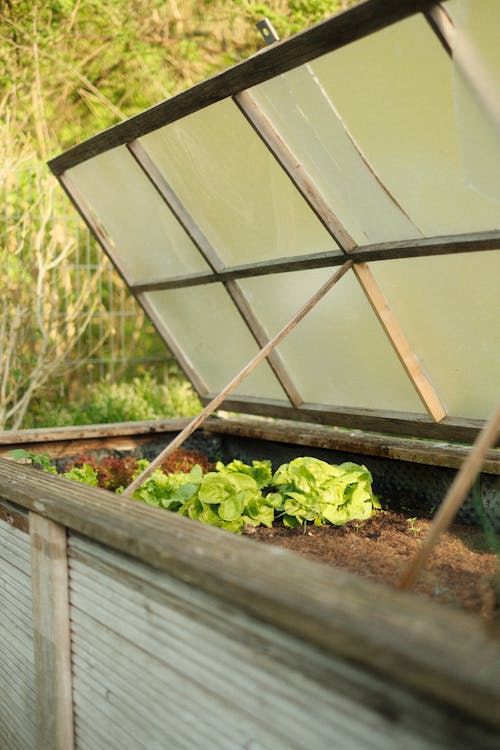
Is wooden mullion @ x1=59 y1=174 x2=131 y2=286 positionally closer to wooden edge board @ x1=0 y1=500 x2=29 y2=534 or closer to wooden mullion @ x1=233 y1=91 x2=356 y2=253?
wooden mullion @ x1=233 y1=91 x2=356 y2=253

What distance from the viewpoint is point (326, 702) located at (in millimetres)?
1289

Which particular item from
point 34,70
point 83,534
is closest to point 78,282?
point 34,70

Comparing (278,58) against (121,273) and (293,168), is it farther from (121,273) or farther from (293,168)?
(121,273)

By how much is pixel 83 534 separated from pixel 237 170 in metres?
1.59

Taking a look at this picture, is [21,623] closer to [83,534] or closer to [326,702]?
[83,534]

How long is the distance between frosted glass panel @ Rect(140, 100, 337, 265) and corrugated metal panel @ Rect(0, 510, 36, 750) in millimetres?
1438

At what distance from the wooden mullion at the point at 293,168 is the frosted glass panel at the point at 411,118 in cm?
26

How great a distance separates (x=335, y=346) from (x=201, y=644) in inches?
73.7

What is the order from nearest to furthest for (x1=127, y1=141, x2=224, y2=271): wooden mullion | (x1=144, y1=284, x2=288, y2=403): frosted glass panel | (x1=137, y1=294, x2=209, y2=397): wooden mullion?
(x1=127, y1=141, x2=224, y2=271): wooden mullion
(x1=144, y1=284, x2=288, y2=403): frosted glass panel
(x1=137, y1=294, x2=209, y2=397): wooden mullion

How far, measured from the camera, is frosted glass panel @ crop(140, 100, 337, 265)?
2.90m

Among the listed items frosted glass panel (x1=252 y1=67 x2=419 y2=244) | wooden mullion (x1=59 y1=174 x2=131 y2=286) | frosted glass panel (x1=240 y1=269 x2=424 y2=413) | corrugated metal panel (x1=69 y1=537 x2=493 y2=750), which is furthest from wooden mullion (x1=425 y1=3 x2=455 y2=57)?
wooden mullion (x1=59 y1=174 x2=131 y2=286)

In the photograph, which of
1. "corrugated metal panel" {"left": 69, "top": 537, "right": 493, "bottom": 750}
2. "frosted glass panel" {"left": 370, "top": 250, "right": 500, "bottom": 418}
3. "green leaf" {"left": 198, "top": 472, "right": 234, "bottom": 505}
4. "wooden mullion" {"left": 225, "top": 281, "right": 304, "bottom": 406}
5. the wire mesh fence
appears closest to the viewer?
"corrugated metal panel" {"left": 69, "top": 537, "right": 493, "bottom": 750}

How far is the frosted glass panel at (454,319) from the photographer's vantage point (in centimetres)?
260

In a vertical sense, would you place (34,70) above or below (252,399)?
above
